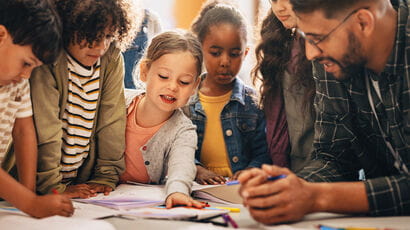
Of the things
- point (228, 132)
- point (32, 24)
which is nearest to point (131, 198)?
point (32, 24)

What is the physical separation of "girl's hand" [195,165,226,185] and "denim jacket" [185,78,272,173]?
156 mm

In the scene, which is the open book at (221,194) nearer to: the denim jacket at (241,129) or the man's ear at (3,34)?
the denim jacket at (241,129)

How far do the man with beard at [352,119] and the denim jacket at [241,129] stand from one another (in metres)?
0.46

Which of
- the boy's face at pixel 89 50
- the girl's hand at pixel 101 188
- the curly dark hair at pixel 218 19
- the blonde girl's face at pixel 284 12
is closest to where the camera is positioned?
the boy's face at pixel 89 50

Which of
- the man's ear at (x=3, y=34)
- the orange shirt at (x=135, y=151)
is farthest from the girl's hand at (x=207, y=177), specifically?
the man's ear at (x=3, y=34)

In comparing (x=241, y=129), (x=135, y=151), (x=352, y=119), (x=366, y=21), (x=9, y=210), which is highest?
(x=366, y=21)

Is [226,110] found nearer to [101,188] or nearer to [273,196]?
[101,188]

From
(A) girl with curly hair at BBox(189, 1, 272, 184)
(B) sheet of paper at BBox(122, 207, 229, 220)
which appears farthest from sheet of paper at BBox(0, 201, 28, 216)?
(A) girl with curly hair at BBox(189, 1, 272, 184)

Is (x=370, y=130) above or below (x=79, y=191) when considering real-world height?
above

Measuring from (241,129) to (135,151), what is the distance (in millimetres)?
499

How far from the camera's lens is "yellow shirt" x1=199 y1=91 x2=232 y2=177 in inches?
79.4

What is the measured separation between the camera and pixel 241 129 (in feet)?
6.65

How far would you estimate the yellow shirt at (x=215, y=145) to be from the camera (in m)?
2.02

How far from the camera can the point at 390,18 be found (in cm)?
129
